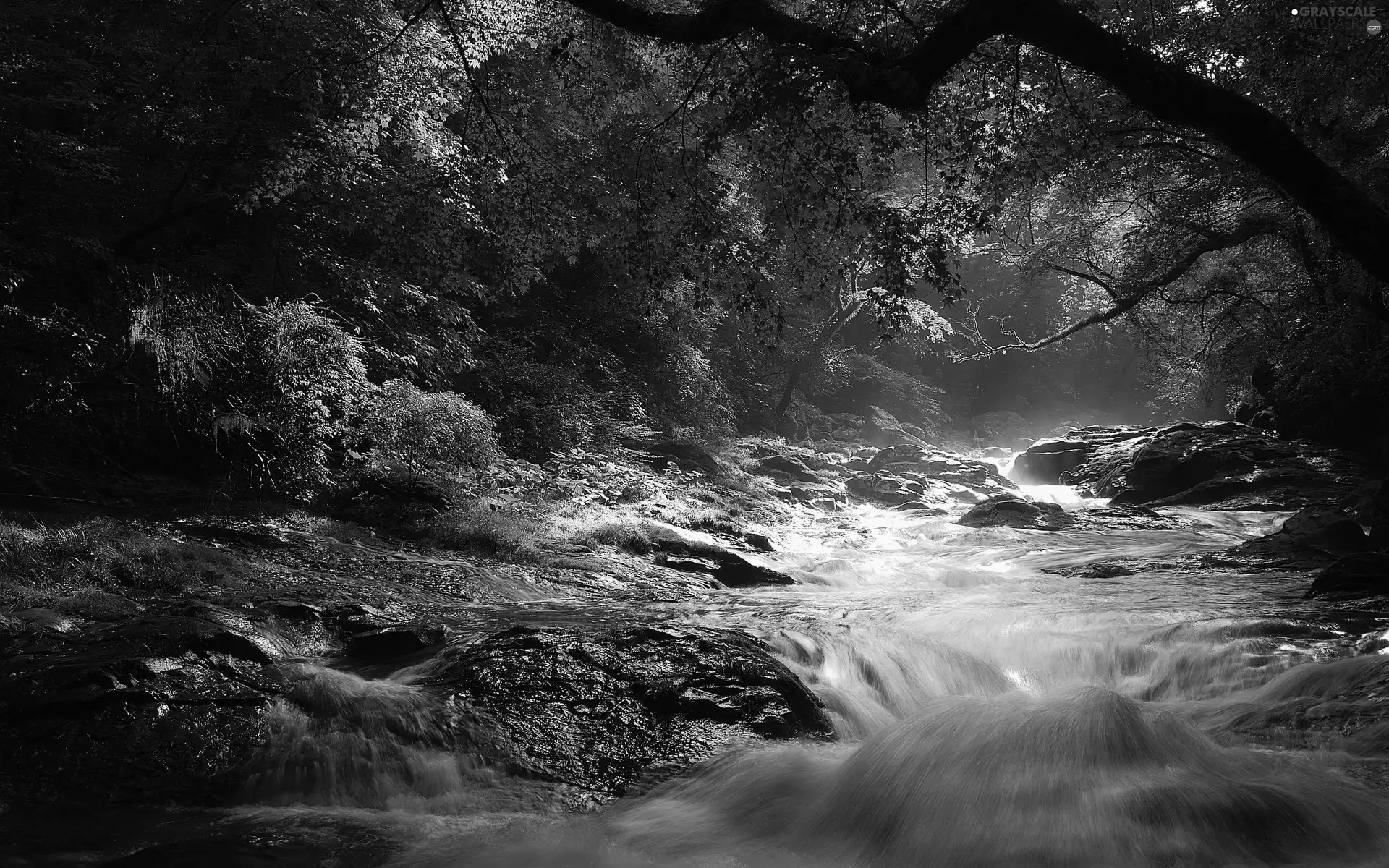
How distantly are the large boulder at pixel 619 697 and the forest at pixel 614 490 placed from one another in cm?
4

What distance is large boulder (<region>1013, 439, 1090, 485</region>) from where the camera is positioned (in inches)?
984

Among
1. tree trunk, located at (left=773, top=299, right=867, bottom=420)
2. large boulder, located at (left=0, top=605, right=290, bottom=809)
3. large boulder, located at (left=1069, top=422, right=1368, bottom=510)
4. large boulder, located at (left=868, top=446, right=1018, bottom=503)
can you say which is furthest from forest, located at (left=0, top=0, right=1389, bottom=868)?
tree trunk, located at (left=773, top=299, right=867, bottom=420)

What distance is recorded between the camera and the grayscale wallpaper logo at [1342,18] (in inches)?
288

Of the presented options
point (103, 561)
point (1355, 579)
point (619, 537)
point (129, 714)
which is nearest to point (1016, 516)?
point (1355, 579)

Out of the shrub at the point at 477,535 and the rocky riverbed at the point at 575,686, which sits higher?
the shrub at the point at 477,535

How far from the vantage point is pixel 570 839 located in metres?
3.50

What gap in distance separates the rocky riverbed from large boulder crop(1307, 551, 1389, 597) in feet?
0.08

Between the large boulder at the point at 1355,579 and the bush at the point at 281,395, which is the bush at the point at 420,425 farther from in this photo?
the large boulder at the point at 1355,579

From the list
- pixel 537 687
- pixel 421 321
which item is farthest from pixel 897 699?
pixel 421 321

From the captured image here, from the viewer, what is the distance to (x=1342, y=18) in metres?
7.48

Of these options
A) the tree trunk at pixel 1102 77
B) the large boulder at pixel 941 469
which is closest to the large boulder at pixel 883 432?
the large boulder at pixel 941 469

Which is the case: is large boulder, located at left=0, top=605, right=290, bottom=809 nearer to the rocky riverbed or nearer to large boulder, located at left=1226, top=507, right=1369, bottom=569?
the rocky riverbed

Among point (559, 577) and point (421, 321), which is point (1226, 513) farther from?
point (421, 321)

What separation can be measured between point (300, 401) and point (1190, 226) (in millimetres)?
17022
